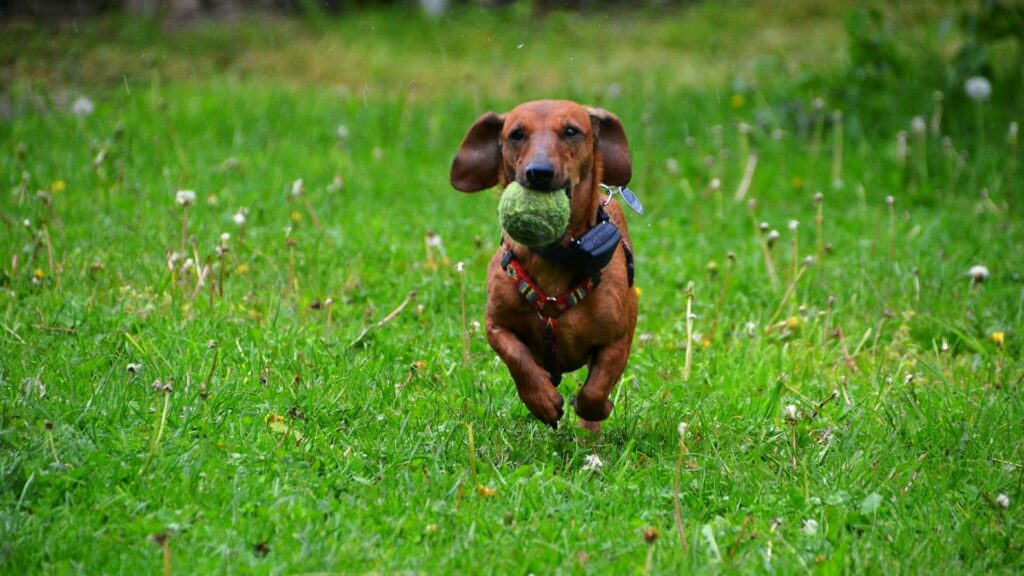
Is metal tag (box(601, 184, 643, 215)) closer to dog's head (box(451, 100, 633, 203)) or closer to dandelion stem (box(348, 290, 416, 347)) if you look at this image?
dog's head (box(451, 100, 633, 203))

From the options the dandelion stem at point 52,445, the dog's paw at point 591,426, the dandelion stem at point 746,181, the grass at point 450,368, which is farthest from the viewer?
the dandelion stem at point 746,181

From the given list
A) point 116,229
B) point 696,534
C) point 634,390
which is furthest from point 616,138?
point 116,229

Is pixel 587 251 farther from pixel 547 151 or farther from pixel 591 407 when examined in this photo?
pixel 591 407

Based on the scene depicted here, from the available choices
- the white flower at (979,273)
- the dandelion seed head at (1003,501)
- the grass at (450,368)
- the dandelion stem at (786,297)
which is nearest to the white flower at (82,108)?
the grass at (450,368)

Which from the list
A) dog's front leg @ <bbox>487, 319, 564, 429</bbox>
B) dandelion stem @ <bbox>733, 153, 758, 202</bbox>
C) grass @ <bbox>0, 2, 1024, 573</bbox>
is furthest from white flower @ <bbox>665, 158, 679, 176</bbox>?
dog's front leg @ <bbox>487, 319, 564, 429</bbox>

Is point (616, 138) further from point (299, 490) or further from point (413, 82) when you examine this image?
point (413, 82)

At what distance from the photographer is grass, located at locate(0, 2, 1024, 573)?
125 inches

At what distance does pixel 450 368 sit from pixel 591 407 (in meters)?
0.89

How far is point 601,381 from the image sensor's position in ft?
11.9

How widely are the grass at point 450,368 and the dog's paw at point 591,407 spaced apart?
0.14m

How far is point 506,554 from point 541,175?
1065 millimetres

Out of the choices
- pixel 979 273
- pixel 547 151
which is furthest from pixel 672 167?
pixel 547 151

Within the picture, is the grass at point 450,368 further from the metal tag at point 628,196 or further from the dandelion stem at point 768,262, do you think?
the metal tag at point 628,196

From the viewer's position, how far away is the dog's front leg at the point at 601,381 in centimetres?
362
